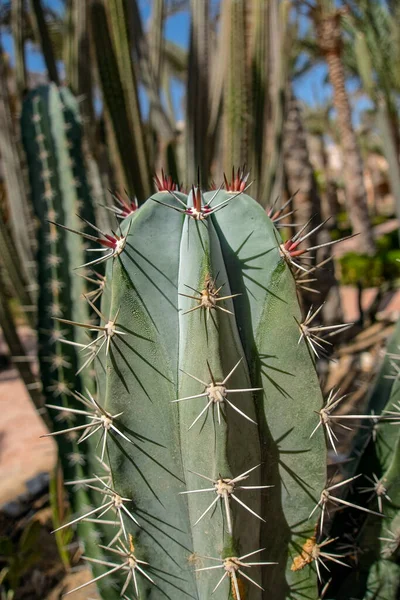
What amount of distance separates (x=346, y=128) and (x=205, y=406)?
9.46 metres

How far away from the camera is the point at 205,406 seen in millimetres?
984

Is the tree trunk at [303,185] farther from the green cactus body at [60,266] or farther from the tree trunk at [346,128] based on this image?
the tree trunk at [346,128]

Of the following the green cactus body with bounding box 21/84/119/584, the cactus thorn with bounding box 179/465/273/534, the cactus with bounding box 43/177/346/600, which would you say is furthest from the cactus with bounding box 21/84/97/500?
the cactus thorn with bounding box 179/465/273/534

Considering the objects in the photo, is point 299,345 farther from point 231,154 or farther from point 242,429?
point 231,154

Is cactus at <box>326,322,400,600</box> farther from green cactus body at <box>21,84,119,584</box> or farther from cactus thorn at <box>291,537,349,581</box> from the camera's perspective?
green cactus body at <box>21,84,119,584</box>

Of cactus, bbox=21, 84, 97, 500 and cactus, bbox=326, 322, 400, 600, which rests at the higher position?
cactus, bbox=21, 84, 97, 500

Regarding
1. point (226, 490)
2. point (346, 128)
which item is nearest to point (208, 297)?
point (226, 490)

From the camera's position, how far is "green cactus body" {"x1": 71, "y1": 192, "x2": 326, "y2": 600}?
101 cm

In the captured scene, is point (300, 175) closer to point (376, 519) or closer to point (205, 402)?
point (376, 519)

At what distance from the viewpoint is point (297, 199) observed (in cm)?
364

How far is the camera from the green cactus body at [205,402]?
101cm

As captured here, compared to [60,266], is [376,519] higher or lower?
lower

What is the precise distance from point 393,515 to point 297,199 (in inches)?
109

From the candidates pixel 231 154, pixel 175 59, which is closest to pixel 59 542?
pixel 231 154
